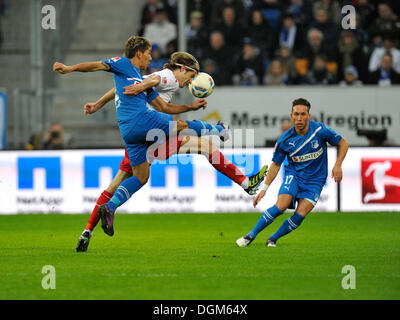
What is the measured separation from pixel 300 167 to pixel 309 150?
0.72 ft

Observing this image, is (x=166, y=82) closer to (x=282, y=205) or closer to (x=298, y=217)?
(x=282, y=205)

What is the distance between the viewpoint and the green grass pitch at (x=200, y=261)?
6559 millimetres

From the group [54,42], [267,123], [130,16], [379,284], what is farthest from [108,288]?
[130,16]

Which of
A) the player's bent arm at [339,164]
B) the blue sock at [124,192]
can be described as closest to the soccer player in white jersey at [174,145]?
the blue sock at [124,192]

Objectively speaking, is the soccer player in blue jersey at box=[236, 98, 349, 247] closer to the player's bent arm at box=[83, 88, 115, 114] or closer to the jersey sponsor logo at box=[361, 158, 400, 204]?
the player's bent arm at box=[83, 88, 115, 114]

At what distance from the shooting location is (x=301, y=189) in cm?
944

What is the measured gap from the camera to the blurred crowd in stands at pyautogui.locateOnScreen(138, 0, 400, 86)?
1802 cm

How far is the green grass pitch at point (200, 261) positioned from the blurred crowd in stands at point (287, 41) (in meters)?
5.58

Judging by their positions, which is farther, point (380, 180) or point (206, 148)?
point (380, 180)

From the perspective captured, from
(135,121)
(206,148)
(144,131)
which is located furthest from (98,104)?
(206,148)

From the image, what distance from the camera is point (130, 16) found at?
2130 cm

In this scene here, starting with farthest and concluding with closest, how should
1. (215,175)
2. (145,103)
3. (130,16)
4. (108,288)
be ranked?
(130,16), (215,175), (145,103), (108,288)

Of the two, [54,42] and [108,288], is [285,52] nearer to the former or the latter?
[54,42]

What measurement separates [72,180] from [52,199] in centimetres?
50
